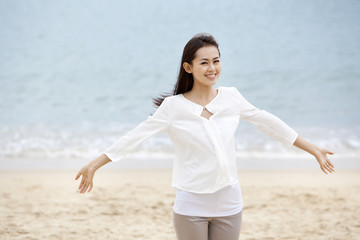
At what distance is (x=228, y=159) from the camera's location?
79.0 inches

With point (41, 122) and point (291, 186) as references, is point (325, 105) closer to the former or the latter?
point (291, 186)

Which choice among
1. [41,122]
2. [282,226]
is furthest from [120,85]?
[282,226]

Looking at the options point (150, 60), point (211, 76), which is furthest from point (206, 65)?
point (150, 60)

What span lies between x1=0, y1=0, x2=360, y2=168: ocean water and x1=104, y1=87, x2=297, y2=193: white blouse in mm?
7210

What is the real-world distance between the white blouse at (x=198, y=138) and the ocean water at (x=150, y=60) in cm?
721

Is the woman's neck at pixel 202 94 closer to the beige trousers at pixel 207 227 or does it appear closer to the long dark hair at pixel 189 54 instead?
the long dark hair at pixel 189 54

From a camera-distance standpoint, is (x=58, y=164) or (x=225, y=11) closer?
(x=58, y=164)

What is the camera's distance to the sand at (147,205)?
382 cm

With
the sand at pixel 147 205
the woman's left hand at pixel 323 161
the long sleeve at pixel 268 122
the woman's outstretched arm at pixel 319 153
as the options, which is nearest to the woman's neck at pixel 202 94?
the long sleeve at pixel 268 122

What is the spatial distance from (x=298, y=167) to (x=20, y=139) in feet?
18.1

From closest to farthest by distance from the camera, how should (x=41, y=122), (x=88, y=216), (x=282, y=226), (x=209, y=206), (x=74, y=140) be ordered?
(x=209, y=206), (x=282, y=226), (x=88, y=216), (x=74, y=140), (x=41, y=122)

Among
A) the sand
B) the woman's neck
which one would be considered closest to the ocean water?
the sand

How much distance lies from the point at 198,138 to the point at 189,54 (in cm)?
41

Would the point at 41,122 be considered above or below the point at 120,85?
below
